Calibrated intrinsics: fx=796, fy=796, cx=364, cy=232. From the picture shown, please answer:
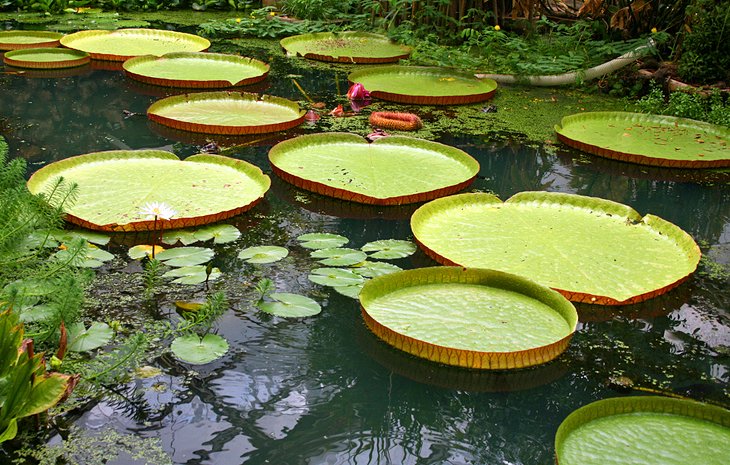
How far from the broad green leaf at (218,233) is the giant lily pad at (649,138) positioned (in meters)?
Answer: 2.07

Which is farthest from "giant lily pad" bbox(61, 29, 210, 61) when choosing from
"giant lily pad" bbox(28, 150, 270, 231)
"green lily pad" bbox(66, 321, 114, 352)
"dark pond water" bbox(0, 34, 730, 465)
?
"green lily pad" bbox(66, 321, 114, 352)

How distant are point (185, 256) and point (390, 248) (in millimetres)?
760

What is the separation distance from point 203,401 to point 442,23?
202 inches

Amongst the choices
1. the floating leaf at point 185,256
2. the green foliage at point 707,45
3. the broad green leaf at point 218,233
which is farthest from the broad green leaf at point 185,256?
the green foliage at point 707,45

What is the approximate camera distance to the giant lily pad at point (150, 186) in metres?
3.02

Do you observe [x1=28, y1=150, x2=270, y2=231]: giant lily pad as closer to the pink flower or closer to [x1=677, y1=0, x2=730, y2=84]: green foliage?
the pink flower

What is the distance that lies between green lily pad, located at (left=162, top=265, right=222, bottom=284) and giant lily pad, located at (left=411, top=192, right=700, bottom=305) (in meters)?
0.76

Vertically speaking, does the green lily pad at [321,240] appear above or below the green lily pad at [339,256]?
above

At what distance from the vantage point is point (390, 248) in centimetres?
303

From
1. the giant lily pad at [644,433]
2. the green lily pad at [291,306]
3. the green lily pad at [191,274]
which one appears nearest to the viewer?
the giant lily pad at [644,433]

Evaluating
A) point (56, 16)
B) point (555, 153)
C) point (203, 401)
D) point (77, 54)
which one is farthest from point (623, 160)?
point (56, 16)

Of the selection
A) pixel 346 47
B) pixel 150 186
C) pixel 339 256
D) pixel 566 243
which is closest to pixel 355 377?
pixel 339 256

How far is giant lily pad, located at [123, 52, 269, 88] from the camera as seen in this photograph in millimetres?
5129

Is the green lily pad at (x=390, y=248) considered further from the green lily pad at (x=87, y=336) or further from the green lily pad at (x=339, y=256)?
the green lily pad at (x=87, y=336)
